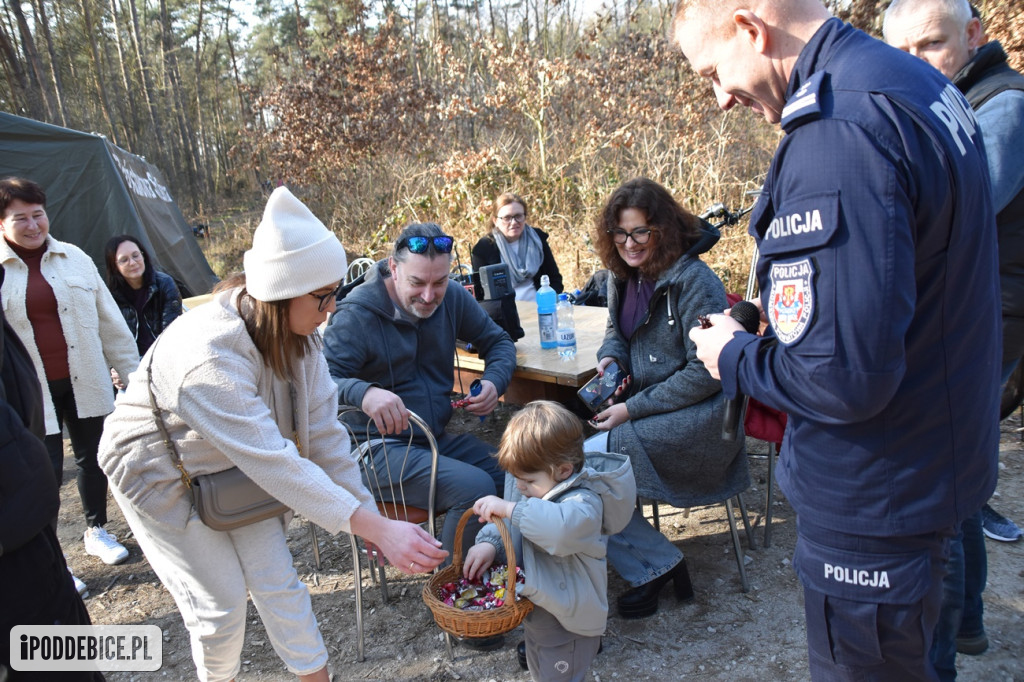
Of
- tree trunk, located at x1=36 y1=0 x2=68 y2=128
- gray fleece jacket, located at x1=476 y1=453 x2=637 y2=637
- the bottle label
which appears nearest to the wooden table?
the bottle label

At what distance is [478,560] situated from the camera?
2.15 meters

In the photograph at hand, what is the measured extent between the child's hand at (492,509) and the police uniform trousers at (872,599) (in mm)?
883

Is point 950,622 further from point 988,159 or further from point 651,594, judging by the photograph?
point 988,159

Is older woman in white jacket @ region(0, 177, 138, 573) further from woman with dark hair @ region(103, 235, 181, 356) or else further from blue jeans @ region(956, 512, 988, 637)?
blue jeans @ region(956, 512, 988, 637)

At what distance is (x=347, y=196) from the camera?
12.3 meters

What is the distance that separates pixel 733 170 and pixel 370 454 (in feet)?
22.1

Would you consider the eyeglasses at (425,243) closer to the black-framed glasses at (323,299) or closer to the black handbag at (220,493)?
the black-framed glasses at (323,299)

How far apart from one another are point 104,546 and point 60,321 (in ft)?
3.88

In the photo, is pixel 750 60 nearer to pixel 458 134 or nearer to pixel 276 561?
pixel 276 561

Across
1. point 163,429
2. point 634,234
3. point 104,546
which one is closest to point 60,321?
point 104,546

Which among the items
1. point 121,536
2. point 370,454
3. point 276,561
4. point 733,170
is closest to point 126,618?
point 121,536

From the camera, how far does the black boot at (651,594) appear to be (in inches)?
106

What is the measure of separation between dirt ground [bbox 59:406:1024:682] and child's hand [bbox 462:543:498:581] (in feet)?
1.97

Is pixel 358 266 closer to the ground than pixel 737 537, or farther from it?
farther from it
